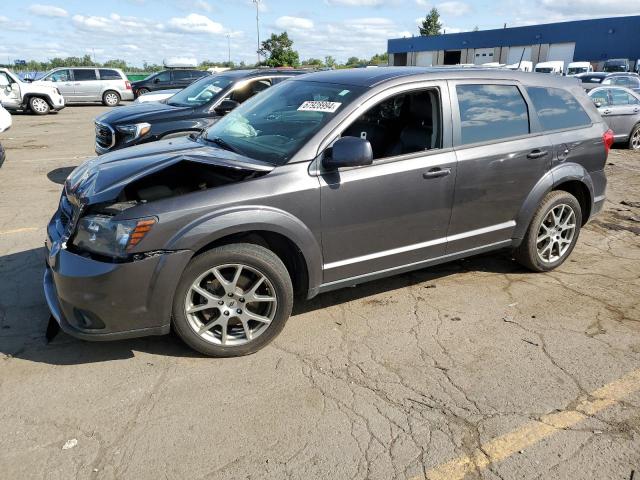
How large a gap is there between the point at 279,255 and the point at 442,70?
204 centimetres

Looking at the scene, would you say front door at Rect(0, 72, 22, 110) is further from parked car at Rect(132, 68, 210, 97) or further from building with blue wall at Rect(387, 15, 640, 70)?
building with blue wall at Rect(387, 15, 640, 70)

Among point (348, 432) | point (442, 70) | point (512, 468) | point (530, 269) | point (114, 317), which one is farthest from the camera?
point (530, 269)

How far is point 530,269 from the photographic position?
4773mm

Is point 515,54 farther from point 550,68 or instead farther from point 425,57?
point 550,68

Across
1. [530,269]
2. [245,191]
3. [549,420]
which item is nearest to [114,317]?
[245,191]

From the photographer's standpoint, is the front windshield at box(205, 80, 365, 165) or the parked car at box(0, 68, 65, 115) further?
the parked car at box(0, 68, 65, 115)

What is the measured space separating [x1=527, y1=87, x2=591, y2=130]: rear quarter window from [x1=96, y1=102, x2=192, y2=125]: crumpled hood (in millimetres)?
5025

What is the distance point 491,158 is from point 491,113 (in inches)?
16.3

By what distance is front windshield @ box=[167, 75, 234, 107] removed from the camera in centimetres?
800

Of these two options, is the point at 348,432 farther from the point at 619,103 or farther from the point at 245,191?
the point at 619,103

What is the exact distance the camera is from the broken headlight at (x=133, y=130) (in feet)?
23.5

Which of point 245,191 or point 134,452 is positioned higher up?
point 245,191

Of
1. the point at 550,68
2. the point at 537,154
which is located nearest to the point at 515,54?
the point at 550,68

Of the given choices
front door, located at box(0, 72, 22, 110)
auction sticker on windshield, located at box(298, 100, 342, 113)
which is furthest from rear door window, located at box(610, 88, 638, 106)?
front door, located at box(0, 72, 22, 110)
